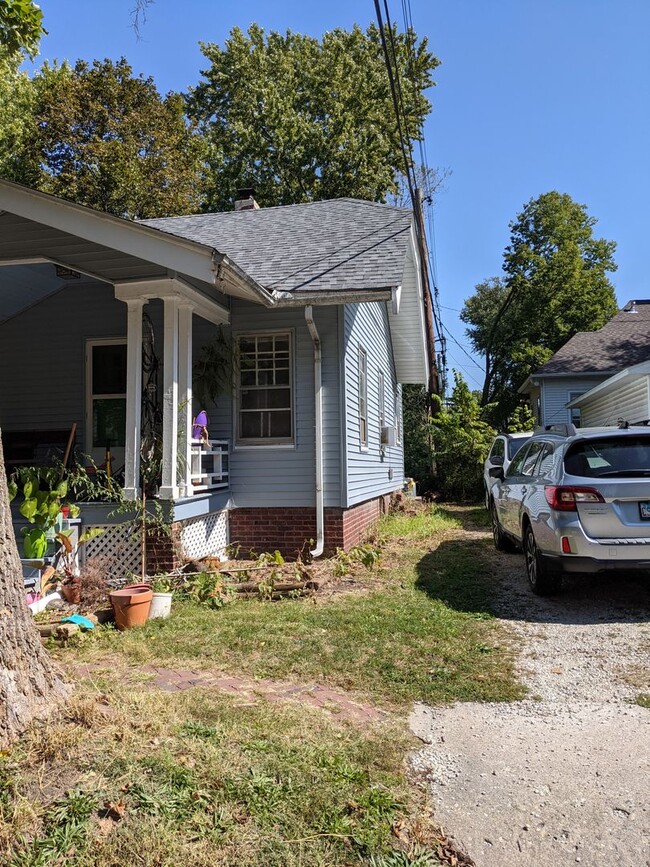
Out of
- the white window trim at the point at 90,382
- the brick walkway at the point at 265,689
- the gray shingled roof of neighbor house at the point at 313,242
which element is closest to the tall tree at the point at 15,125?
the gray shingled roof of neighbor house at the point at 313,242

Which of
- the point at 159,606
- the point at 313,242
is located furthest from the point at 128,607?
the point at 313,242

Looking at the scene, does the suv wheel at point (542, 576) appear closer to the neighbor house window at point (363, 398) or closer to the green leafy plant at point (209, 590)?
the green leafy plant at point (209, 590)

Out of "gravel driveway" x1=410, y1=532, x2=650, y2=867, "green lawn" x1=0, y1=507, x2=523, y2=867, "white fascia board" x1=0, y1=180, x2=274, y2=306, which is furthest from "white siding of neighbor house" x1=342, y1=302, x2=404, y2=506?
"gravel driveway" x1=410, y1=532, x2=650, y2=867

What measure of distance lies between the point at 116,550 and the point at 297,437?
9.68 ft

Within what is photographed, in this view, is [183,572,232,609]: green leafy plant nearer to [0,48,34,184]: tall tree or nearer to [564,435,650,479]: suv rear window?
[564,435,650,479]: suv rear window

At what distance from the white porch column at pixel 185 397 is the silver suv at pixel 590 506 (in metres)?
4.00

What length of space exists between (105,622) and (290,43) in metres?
33.1

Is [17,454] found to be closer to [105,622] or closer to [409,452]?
[105,622]

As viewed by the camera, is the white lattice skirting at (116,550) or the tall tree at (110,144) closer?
the white lattice skirting at (116,550)

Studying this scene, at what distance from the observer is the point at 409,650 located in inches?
194

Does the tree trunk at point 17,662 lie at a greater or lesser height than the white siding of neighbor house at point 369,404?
lesser

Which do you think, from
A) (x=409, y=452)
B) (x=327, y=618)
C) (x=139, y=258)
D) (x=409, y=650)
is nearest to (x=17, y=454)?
(x=139, y=258)

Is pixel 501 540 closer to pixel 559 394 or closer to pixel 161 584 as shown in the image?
pixel 161 584

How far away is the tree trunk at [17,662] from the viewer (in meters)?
3.08
